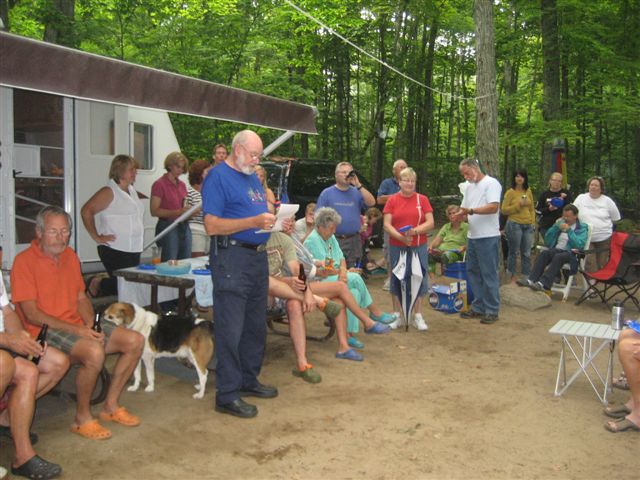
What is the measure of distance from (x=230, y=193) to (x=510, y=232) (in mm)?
5336

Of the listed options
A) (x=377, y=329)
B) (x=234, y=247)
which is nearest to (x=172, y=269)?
(x=234, y=247)

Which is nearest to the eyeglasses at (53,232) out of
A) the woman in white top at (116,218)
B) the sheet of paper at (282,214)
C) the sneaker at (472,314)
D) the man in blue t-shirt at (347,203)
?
the sheet of paper at (282,214)

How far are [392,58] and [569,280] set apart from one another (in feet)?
36.7

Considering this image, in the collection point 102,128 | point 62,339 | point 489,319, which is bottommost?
point 489,319

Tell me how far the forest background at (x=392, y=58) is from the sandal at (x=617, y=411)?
16.1 feet

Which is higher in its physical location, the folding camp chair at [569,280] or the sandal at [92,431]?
the folding camp chair at [569,280]

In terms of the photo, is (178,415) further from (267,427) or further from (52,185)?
(52,185)

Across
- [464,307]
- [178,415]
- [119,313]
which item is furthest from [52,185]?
[464,307]

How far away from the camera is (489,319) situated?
247 inches

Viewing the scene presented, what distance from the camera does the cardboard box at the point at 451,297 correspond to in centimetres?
666

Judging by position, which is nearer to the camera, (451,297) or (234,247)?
(234,247)

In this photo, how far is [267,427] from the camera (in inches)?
139

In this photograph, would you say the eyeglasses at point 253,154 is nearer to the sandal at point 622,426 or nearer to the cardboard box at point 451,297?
the sandal at point 622,426

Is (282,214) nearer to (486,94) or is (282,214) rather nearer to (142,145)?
(142,145)
